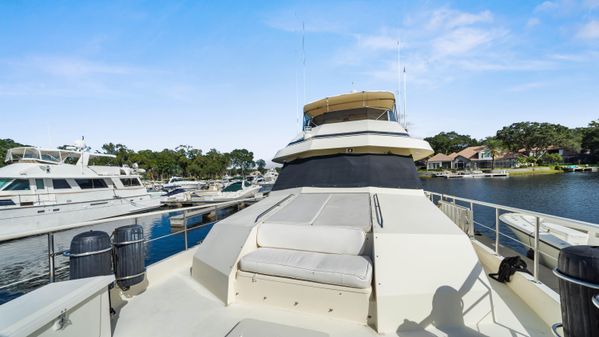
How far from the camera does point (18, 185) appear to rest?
52.7 feet

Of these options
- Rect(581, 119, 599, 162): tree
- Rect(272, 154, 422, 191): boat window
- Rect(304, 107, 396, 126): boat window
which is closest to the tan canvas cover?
Rect(304, 107, 396, 126): boat window

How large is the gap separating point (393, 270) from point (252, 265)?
1367 millimetres

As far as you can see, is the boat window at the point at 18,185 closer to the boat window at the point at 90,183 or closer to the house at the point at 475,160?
the boat window at the point at 90,183

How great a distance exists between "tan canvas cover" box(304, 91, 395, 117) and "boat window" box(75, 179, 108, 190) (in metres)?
20.1

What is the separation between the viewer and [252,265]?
2.81 meters

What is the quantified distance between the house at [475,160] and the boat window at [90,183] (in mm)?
79853

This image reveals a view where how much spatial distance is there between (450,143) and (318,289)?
99.6 meters

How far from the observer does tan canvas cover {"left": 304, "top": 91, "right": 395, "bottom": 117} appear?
5938 mm

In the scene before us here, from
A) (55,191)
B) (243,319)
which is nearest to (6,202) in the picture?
(55,191)

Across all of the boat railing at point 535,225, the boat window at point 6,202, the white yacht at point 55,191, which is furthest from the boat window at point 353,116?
the boat window at point 6,202

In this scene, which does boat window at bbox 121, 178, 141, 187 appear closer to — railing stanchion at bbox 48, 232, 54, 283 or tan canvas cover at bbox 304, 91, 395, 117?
tan canvas cover at bbox 304, 91, 395, 117

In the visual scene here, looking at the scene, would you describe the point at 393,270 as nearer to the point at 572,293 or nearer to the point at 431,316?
the point at 431,316

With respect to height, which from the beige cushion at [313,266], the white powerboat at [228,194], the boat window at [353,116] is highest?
the boat window at [353,116]

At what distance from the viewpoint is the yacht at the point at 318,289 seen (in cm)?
225
